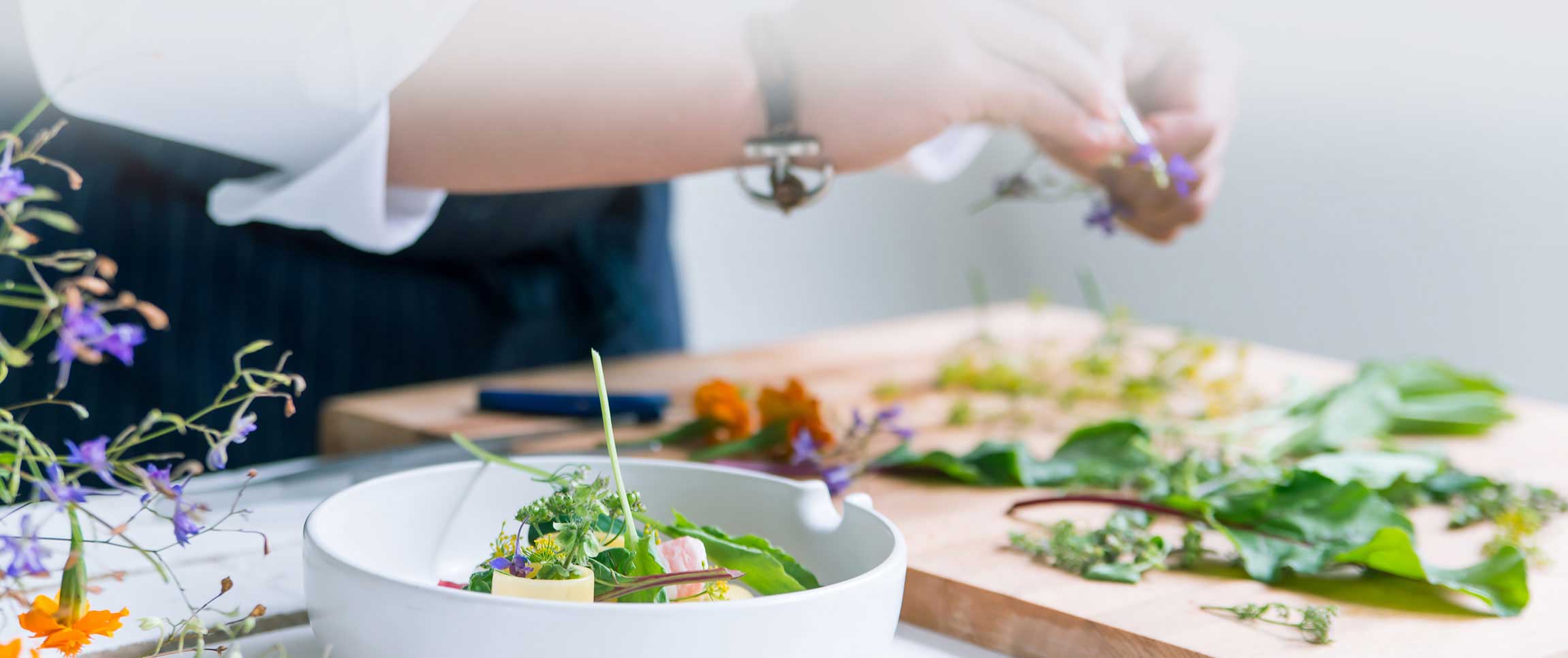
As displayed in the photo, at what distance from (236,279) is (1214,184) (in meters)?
0.95

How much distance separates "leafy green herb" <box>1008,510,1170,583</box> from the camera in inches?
23.1

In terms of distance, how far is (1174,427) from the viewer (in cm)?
92

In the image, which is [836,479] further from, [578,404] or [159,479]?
[159,479]

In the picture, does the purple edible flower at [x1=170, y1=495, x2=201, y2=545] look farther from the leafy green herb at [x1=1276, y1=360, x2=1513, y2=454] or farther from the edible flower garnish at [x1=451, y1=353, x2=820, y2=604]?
the leafy green herb at [x1=1276, y1=360, x2=1513, y2=454]

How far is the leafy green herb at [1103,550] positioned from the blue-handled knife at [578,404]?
0.38 m

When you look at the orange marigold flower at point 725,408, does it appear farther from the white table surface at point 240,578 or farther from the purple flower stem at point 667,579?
the purple flower stem at point 667,579

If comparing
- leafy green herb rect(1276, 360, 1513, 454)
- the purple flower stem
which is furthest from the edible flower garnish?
leafy green herb rect(1276, 360, 1513, 454)

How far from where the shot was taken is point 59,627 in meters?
0.41

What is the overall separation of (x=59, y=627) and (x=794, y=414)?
1.51 feet

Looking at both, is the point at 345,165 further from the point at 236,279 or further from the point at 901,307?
the point at 901,307

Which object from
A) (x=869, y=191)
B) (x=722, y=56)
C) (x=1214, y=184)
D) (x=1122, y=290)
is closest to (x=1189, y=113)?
(x=1214, y=184)

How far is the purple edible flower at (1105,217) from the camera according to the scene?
1.01 meters

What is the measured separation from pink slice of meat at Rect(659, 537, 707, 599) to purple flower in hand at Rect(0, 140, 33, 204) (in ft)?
0.74

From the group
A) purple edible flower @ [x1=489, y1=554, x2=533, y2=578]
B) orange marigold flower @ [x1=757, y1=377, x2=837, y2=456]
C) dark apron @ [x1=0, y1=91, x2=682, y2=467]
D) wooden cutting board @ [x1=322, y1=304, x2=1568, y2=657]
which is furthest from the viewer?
dark apron @ [x1=0, y1=91, x2=682, y2=467]
